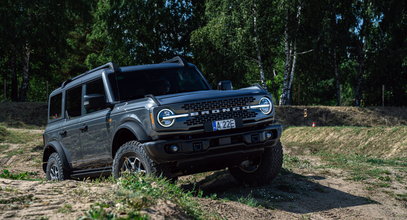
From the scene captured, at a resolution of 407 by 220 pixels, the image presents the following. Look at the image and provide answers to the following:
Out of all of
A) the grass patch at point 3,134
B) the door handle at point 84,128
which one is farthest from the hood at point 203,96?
the grass patch at point 3,134

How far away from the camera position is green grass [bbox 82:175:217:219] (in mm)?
4332

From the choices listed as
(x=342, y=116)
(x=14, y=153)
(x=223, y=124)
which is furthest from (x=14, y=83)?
(x=223, y=124)

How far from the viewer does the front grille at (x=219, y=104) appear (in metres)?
6.64

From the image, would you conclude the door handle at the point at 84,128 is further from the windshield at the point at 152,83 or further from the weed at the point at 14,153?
the weed at the point at 14,153

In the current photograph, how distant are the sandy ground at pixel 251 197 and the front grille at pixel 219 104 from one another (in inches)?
41.3

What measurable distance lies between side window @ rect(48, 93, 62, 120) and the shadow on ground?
285cm

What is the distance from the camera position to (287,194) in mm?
7648

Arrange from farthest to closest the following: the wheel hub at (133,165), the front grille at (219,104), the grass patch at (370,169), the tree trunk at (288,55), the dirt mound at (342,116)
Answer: the tree trunk at (288,55), the dirt mound at (342,116), the grass patch at (370,169), the wheel hub at (133,165), the front grille at (219,104)

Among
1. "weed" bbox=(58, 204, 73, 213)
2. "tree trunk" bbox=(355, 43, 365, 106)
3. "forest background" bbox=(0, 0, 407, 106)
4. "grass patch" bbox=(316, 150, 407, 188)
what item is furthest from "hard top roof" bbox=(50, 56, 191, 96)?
"tree trunk" bbox=(355, 43, 365, 106)

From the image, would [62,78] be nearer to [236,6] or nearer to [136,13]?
[136,13]

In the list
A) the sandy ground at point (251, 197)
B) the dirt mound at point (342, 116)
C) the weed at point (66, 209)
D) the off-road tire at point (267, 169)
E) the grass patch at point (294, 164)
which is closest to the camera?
the weed at point (66, 209)

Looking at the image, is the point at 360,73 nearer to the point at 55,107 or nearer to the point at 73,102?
the point at 55,107

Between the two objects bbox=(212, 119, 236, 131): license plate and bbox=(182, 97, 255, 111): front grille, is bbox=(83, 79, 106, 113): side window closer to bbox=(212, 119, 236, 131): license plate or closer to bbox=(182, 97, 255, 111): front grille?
bbox=(182, 97, 255, 111): front grille

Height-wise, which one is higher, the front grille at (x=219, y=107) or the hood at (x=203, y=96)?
the hood at (x=203, y=96)
